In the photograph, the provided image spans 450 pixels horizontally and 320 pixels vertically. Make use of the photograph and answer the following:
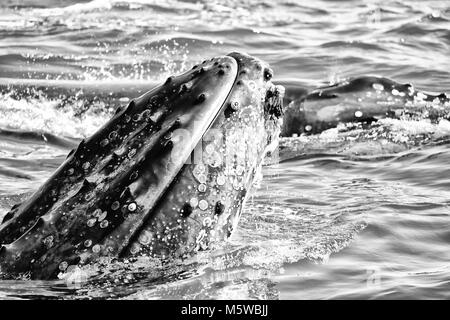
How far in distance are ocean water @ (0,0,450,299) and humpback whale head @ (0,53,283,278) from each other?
0.14 meters

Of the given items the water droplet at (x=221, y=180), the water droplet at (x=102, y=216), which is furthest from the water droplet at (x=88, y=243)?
the water droplet at (x=221, y=180)

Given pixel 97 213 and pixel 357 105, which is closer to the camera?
A: pixel 97 213

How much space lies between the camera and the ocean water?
6.06m

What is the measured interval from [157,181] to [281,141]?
589 cm

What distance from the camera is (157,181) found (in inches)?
213

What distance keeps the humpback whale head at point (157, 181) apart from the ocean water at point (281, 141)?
0.14 meters

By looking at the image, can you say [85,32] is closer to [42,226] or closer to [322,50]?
[322,50]

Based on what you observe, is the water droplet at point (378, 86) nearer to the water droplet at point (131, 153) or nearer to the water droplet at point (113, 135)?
→ the water droplet at point (113, 135)

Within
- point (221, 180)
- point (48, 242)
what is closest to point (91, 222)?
point (48, 242)

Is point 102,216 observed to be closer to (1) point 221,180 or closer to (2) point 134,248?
(2) point 134,248

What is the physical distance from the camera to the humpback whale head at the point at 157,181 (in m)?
5.35

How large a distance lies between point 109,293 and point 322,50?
38.8 feet

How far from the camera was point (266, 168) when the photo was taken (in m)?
9.95

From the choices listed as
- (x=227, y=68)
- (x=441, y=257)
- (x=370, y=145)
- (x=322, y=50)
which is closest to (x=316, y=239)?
(x=441, y=257)
